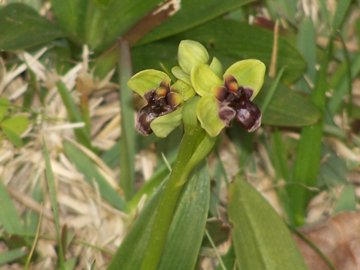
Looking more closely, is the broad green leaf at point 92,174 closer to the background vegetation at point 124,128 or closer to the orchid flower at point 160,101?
the background vegetation at point 124,128

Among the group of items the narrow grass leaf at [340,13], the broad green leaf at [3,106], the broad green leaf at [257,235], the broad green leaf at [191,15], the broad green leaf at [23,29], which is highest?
the broad green leaf at [23,29]

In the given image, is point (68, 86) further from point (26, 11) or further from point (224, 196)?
point (224, 196)

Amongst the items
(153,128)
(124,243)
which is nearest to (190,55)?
(153,128)

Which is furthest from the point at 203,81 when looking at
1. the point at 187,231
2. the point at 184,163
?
the point at 187,231

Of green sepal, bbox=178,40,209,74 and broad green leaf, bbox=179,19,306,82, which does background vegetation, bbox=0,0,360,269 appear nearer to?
broad green leaf, bbox=179,19,306,82

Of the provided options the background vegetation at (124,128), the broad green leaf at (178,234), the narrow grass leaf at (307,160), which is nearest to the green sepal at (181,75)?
the broad green leaf at (178,234)
